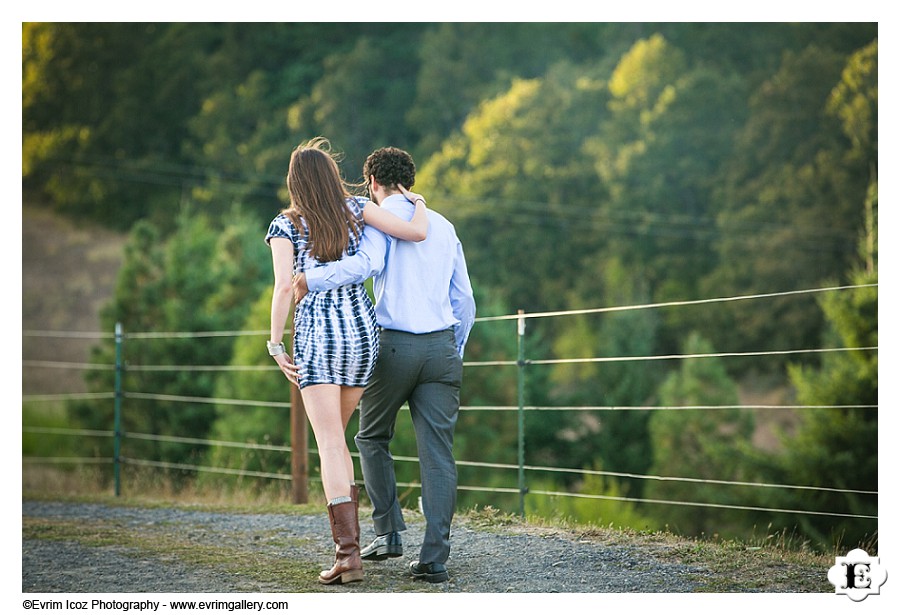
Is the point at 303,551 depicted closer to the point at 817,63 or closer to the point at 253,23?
the point at 817,63

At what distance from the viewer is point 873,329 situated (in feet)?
46.7

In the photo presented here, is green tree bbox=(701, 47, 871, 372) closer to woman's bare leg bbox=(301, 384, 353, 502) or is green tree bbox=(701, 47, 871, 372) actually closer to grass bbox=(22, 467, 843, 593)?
grass bbox=(22, 467, 843, 593)

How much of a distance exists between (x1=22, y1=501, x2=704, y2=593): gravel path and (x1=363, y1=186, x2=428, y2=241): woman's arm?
124 centimetres

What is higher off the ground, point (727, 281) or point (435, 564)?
point (727, 281)

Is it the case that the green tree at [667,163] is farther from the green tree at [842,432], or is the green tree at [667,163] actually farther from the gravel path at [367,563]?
the gravel path at [367,563]

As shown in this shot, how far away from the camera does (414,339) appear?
3971 mm

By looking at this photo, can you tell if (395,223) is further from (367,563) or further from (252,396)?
(252,396)

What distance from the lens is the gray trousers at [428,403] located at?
3.95 meters

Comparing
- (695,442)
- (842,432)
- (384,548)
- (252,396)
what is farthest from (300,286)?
(695,442)
